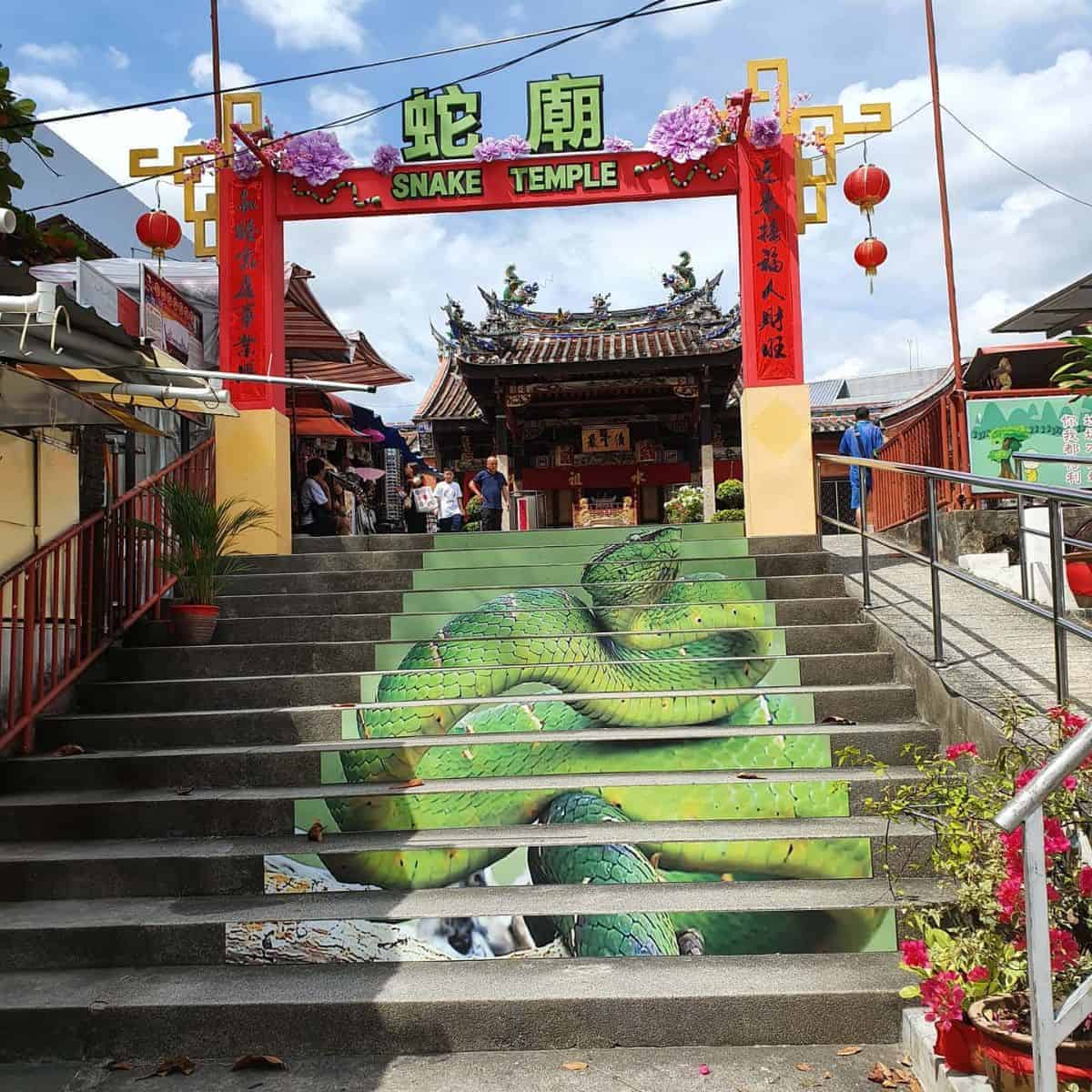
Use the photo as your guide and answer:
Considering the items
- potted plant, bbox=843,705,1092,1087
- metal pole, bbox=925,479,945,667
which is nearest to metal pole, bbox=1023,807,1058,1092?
potted plant, bbox=843,705,1092,1087

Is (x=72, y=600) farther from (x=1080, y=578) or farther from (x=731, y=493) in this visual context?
(x=731, y=493)

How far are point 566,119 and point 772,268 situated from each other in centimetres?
204

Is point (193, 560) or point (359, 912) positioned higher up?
point (193, 560)

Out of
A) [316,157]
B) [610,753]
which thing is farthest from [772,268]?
[610,753]

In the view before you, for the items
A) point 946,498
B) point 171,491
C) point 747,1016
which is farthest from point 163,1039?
point 946,498

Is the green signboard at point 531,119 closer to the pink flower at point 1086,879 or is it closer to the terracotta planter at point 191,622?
the terracotta planter at point 191,622

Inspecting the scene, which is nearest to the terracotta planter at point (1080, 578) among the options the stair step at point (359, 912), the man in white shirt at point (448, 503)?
the stair step at point (359, 912)

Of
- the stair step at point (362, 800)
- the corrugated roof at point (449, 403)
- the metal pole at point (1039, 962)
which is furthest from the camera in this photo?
the corrugated roof at point (449, 403)

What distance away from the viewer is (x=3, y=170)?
15.1 feet

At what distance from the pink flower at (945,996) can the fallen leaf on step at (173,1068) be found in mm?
2215

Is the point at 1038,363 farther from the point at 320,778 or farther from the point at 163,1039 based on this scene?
the point at 163,1039

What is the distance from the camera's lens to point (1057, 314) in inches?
456

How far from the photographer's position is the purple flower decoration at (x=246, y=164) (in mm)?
7969

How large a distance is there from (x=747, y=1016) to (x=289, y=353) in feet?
35.3
